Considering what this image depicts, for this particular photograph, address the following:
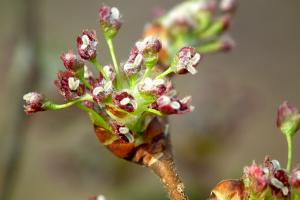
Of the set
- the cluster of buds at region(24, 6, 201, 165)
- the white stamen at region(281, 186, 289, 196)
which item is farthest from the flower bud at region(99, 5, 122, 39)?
the white stamen at region(281, 186, 289, 196)

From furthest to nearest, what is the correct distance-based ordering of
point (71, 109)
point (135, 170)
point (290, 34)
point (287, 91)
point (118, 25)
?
point (290, 34) → point (287, 91) → point (71, 109) → point (135, 170) → point (118, 25)

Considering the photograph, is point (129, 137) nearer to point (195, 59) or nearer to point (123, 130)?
point (123, 130)

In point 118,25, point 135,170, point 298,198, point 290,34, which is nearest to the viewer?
point 298,198

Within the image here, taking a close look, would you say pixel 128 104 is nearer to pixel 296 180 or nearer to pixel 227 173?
pixel 296 180

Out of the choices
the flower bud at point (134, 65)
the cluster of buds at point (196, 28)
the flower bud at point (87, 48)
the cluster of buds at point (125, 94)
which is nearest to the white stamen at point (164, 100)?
the cluster of buds at point (125, 94)

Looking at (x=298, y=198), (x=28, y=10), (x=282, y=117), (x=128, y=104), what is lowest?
(x=298, y=198)

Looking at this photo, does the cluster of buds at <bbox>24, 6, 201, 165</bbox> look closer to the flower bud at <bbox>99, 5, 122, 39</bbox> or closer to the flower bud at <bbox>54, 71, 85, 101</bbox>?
the flower bud at <bbox>54, 71, 85, 101</bbox>

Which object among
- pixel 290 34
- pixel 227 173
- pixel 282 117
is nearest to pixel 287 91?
pixel 290 34

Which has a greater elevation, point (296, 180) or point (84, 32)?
point (84, 32)
